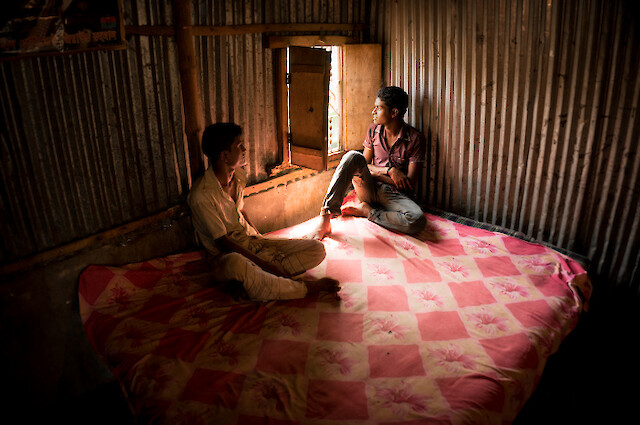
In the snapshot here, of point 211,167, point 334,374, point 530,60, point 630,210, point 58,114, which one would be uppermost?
point 530,60

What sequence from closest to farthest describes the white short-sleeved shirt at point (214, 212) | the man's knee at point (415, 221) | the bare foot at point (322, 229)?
the white short-sleeved shirt at point (214, 212) < the bare foot at point (322, 229) < the man's knee at point (415, 221)

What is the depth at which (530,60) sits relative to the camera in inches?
154

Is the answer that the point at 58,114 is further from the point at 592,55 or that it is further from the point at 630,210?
the point at 630,210

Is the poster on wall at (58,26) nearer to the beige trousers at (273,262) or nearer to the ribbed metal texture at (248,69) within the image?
the ribbed metal texture at (248,69)

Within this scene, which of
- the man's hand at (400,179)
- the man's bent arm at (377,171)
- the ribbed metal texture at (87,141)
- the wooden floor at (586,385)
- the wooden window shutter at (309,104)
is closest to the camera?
the ribbed metal texture at (87,141)

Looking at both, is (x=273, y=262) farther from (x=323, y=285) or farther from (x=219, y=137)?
(x=219, y=137)

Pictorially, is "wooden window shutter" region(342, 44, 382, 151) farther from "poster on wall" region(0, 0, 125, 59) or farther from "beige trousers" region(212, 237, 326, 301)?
"poster on wall" region(0, 0, 125, 59)

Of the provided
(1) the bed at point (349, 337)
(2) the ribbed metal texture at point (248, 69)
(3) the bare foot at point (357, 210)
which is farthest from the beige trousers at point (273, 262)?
(3) the bare foot at point (357, 210)

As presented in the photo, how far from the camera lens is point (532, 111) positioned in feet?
13.1

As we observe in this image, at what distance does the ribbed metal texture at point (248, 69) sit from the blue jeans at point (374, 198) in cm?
72

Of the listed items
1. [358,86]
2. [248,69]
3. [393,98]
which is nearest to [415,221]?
[393,98]

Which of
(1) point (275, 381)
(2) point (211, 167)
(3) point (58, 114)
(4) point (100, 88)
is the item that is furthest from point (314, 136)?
(1) point (275, 381)

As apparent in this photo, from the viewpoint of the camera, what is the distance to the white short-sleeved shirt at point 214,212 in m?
3.15

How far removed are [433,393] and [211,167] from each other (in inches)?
88.4
